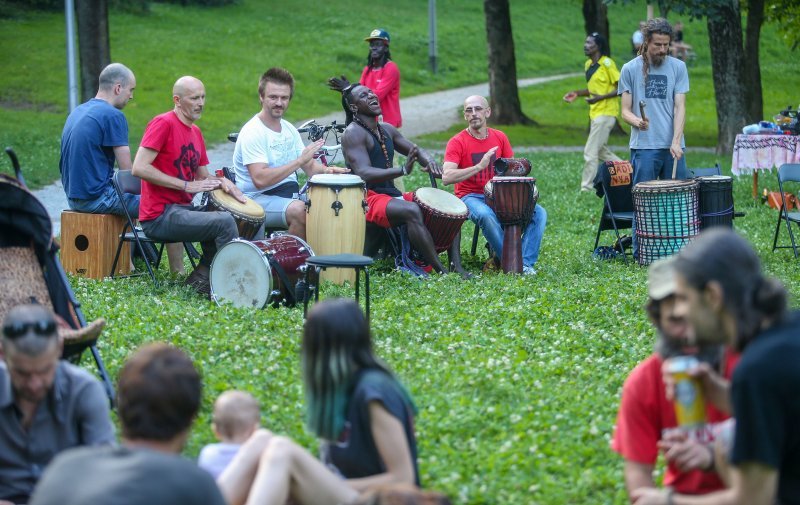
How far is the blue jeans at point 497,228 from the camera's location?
1108 centimetres

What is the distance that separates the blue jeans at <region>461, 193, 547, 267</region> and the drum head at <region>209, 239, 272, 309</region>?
271cm

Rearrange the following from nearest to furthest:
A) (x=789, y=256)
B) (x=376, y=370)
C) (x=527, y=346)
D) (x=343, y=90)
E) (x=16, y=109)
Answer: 1. (x=376, y=370)
2. (x=527, y=346)
3. (x=343, y=90)
4. (x=789, y=256)
5. (x=16, y=109)

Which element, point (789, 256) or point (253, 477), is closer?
point (253, 477)

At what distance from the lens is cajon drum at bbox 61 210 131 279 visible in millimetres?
10555

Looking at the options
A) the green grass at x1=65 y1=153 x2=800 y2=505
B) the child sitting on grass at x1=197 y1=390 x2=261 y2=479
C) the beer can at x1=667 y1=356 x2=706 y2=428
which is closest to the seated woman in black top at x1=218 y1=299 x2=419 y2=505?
the child sitting on grass at x1=197 y1=390 x2=261 y2=479

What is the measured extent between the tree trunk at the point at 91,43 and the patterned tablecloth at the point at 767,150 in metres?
10.6

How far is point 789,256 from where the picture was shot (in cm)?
1215

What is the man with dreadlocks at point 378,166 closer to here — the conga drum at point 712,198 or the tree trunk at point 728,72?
the conga drum at point 712,198

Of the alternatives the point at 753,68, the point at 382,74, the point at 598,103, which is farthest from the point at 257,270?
the point at 753,68

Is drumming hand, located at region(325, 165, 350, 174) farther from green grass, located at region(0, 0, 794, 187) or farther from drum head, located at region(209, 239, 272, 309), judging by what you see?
green grass, located at region(0, 0, 794, 187)

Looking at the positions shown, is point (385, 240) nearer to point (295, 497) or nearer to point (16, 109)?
point (295, 497)

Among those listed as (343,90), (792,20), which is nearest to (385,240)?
(343,90)

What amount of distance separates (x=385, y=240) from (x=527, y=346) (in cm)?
321

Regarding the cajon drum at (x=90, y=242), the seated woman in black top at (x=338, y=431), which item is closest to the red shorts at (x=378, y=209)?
the cajon drum at (x=90, y=242)
